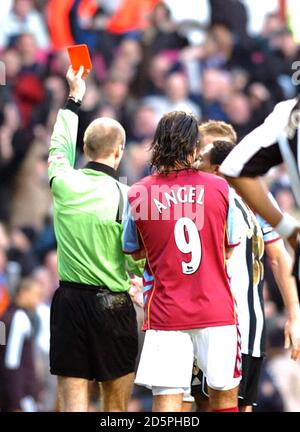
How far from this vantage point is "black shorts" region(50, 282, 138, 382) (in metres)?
7.81

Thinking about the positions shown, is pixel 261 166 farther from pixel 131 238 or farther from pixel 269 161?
pixel 131 238

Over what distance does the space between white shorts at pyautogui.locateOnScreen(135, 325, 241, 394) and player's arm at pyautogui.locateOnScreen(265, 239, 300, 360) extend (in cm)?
72

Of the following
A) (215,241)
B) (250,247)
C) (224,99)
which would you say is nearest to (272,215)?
(215,241)

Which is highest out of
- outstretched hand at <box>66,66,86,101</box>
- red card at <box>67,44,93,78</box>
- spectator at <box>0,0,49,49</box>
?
spectator at <box>0,0,49,49</box>

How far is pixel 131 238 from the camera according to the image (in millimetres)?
7203

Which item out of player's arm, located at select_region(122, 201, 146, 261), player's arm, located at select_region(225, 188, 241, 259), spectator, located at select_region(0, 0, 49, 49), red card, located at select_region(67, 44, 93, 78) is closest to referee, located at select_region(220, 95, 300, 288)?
player's arm, located at select_region(225, 188, 241, 259)

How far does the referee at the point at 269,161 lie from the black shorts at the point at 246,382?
2156mm

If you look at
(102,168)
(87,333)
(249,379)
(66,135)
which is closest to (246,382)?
(249,379)

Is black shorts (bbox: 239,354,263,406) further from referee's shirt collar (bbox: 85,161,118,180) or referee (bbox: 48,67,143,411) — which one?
referee's shirt collar (bbox: 85,161,118,180)

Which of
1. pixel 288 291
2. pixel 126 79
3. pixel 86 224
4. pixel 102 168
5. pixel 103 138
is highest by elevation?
pixel 126 79

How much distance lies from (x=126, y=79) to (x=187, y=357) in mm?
7159

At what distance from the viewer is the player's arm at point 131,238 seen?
7.18 m

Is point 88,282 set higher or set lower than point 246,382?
higher

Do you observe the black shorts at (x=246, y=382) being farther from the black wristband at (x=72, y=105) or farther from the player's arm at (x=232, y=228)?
the black wristband at (x=72, y=105)
